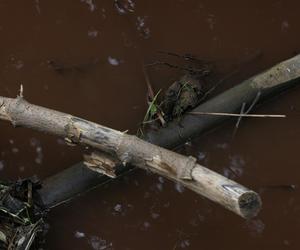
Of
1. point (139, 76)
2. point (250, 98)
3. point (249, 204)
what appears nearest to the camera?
point (249, 204)

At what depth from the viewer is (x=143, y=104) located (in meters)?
4.31

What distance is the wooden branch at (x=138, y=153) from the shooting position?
299cm

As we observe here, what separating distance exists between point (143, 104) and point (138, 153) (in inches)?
36.1

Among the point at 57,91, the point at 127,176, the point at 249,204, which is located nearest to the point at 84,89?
the point at 57,91

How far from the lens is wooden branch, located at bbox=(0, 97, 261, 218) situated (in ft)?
9.82

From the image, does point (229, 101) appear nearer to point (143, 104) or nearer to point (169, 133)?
point (169, 133)

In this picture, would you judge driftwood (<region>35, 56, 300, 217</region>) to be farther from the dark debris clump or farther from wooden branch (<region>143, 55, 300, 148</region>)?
the dark debris clump

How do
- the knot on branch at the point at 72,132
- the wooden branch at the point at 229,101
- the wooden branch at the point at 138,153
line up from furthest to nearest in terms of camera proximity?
1. the wooden branch at the point at 229,101
2. the knot on branch at the point at 72,132
3. the wooden branch at the point at 138,153

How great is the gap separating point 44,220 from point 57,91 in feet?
3.44

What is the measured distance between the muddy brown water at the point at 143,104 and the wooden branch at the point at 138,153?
71 centimetres

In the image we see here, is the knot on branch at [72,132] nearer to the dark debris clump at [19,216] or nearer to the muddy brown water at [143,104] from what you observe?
the dark debris clump at [19,216]

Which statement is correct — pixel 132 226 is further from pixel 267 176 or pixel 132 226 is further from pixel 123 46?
pixel 123 46

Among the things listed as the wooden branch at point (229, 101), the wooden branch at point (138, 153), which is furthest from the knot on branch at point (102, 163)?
the wooden branch at point (229, 101)

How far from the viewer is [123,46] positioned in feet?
14.5
